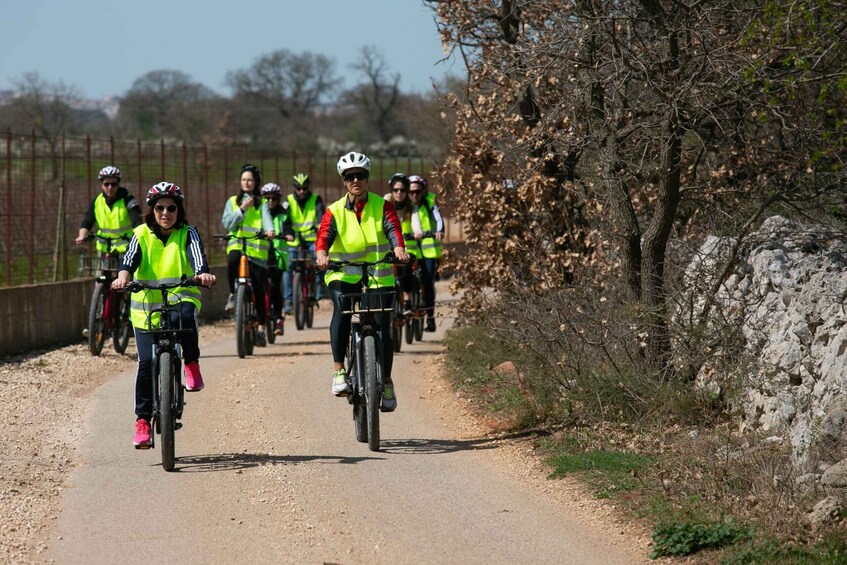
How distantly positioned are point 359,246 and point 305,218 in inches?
326

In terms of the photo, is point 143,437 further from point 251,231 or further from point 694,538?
point 251,231

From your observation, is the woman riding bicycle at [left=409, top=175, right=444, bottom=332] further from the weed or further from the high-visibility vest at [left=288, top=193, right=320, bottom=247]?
the weed

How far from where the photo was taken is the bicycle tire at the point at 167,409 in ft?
29.3

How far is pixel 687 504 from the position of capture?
7.62 metres

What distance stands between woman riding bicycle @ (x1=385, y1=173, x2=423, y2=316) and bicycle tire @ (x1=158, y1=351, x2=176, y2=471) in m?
6.85

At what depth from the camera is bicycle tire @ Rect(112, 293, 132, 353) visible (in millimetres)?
15211

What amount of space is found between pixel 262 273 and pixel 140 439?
21.9 ft

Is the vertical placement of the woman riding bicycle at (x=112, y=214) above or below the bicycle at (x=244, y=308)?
→ above

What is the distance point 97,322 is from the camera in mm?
15078

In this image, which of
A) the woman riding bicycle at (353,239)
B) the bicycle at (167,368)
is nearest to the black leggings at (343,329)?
the woman riding bicycle at (353,239)

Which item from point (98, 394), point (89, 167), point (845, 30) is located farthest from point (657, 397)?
point (89, 167)

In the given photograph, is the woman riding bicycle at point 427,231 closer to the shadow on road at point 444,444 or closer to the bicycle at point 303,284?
the bicycle at point 303,284

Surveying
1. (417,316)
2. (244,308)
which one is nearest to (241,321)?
(244,308)

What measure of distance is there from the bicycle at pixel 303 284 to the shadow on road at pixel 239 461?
8.18 meters
